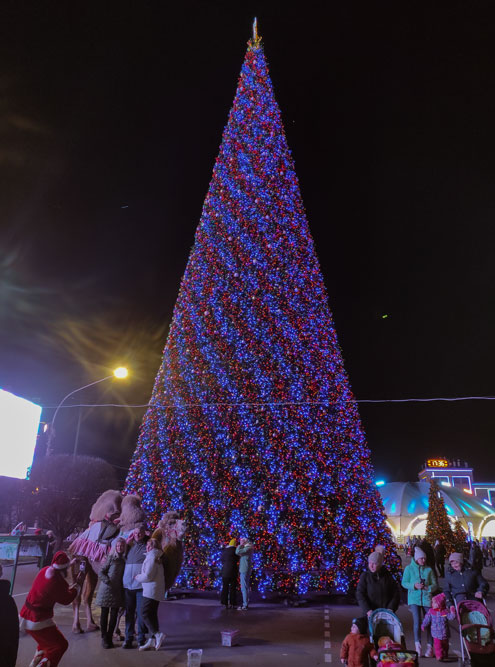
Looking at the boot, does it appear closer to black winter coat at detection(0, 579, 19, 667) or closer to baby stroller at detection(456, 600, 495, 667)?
black winter coat at detection(0, 579, 19, 667)

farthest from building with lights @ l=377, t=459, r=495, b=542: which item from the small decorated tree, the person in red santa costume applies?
the person in red santa costume

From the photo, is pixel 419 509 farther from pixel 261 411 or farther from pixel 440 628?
pixel 440 628

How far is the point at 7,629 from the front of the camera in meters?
3.97

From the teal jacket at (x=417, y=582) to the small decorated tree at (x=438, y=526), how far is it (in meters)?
19.4

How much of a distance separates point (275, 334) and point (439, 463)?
4044 inches

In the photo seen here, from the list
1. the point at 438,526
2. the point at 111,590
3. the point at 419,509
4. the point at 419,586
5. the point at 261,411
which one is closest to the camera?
the point at 111,590

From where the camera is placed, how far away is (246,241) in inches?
559

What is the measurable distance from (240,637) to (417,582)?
2913mm

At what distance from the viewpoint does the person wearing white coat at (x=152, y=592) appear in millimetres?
6977

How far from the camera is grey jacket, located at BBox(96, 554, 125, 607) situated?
7199mm

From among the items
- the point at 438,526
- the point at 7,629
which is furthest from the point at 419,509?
the point at 7,629

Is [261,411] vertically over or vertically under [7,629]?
over

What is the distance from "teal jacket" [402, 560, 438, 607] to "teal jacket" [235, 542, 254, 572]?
3770mm

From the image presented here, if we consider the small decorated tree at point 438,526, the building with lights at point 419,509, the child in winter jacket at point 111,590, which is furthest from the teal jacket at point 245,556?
the building with lights at point 419,509
